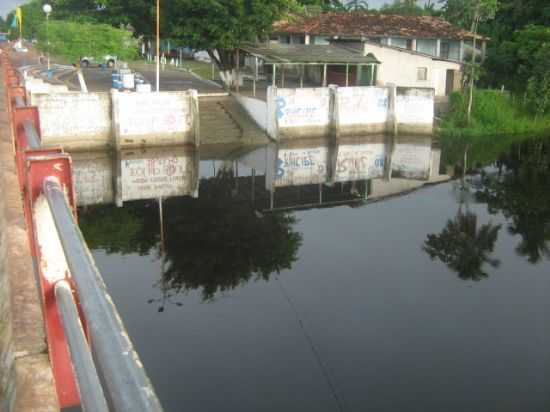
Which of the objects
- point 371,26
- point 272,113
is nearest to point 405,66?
point 371,26

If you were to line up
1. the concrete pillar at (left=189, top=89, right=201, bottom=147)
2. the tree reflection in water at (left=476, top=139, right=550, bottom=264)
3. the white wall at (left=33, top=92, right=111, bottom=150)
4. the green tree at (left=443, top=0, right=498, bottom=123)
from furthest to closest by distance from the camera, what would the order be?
the green tree at (left=443, top=0, right=498, bottom=123) → the concrete pillar at (left=189, top=89, right=201, bottom=147) → the white wall at (left=33, top=92, right=111, bottom=150) → the tree reflection in water at (left=476, top=139, right=550, bottom=264)

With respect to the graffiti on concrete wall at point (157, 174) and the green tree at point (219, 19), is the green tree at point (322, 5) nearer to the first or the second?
the green tree at point (219, 19)

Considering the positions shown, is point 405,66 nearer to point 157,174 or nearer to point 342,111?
point 342,111

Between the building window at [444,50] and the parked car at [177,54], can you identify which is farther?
the parked car at [177,54]

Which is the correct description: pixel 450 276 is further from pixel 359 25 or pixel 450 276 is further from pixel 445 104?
pixel 359 25

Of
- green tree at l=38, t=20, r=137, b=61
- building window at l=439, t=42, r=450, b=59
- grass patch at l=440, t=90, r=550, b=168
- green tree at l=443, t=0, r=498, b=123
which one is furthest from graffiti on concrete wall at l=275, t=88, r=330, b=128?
building window at l=439, t=42, r=450, b=59

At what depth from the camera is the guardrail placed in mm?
1335

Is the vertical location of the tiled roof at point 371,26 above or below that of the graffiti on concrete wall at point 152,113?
above

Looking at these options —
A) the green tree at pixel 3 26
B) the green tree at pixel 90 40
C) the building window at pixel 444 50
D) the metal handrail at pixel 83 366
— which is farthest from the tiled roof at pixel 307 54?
the green tree at pixel 3 26

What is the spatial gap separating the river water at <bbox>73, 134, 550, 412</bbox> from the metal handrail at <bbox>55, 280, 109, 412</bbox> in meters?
8.35

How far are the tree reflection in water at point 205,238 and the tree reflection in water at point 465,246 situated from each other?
4072mm

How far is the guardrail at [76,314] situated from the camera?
4.38ft

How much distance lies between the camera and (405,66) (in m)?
38.3

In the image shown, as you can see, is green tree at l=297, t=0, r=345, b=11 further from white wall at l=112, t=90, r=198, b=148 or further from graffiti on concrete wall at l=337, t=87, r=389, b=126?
white wall at l=112, t=90, r=198, b=148
